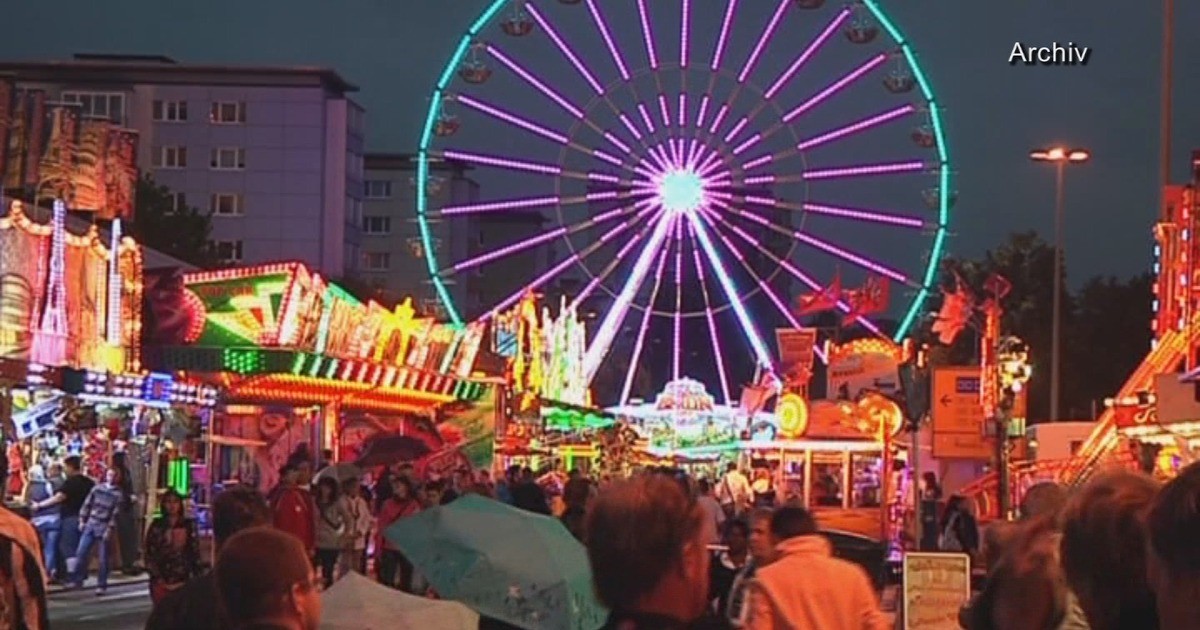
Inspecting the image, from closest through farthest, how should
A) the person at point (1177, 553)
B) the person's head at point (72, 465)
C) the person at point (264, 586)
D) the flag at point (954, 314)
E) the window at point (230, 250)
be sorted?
the person at point (1177, 553) < the person at point (264, 586) < the person's head at point (72, 465) < the flag at point (954, 314) < the window at point (230, 250)

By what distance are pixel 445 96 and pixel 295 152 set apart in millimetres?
49666

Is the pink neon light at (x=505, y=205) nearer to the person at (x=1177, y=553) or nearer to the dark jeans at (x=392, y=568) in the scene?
the dark jeans at (x=392, y=568)

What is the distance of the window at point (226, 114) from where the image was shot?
310 ft

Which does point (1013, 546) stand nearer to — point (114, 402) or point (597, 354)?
point (114, 402)

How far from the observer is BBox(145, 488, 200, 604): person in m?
14.5

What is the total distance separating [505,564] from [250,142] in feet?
282

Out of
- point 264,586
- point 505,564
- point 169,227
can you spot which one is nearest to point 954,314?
point 505,564

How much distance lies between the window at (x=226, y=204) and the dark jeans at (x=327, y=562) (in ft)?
242

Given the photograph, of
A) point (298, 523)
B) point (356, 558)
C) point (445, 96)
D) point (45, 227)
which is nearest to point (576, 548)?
point (298, 523)

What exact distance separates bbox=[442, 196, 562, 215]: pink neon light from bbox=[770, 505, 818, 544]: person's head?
117ft

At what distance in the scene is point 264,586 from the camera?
4.98 meters

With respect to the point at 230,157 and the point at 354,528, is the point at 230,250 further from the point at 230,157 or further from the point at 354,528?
the point at 354,528

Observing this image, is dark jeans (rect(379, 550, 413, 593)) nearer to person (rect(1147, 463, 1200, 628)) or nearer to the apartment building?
person (rect(1147, 463, 1200, 628))

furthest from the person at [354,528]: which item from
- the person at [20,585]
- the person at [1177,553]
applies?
the person at [1177,553]
